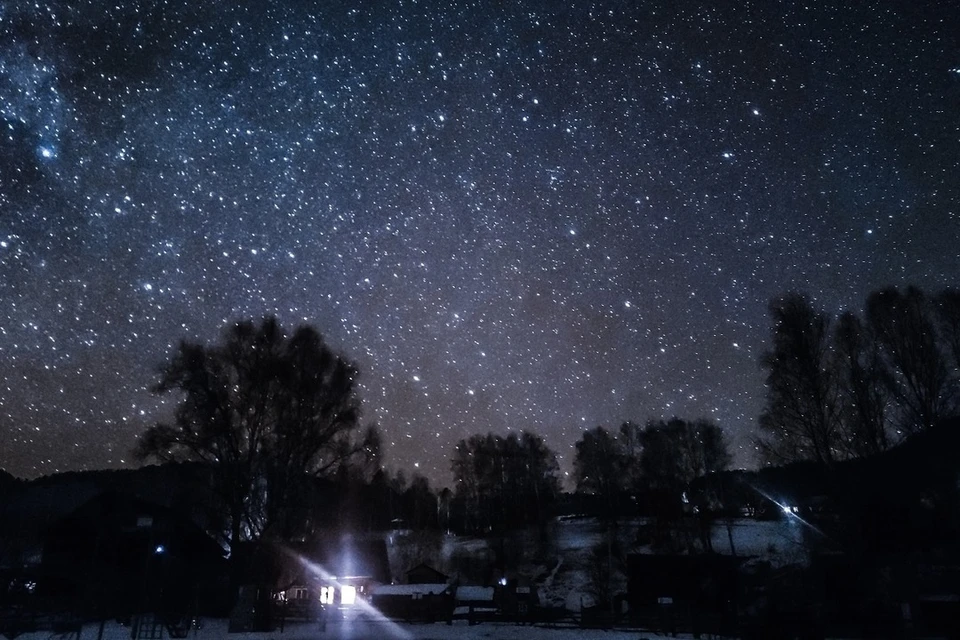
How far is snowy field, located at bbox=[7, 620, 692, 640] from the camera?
1012 inches

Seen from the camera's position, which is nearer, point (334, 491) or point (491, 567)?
point (334, 491)

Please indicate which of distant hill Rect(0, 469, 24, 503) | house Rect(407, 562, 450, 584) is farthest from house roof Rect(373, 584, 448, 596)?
distant hill Rect(0, 469, 24, 503)

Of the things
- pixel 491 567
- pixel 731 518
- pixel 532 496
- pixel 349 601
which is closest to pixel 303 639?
pixel 349 601

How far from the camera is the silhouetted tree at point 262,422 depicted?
3131 cm

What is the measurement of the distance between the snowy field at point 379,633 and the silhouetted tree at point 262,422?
5191 millimetres

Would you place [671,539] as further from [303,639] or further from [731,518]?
[303,639]

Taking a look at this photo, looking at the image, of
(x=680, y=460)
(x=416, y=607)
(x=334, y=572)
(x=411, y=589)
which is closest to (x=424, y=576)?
(x=411, y=589)

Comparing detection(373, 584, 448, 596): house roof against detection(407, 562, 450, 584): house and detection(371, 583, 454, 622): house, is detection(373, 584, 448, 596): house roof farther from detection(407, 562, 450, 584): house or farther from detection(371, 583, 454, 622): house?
detection(371, 583, 454, 622): house

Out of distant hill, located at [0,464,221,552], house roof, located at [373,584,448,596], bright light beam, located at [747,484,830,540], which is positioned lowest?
house roof, located at [373,584,448,596]

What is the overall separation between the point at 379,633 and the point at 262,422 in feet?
36.5

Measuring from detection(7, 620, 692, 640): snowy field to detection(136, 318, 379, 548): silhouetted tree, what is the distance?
17.0 feet

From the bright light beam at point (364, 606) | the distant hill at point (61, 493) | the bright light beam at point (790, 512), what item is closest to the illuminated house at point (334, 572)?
the bright light beam at point (364, 606)

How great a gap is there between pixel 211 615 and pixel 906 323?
1604 inches

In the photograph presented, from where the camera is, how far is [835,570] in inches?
1337
